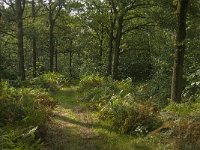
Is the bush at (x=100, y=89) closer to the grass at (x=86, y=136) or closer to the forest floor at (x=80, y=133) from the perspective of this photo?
the forest floor at (x=80, y=133)

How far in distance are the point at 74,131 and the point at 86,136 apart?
0.75m

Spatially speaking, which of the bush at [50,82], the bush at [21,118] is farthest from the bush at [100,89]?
the bush at [21,118]

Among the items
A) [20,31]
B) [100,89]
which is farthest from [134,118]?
[20,31]

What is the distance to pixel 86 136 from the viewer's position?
10.8 m

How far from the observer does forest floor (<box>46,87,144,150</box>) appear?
31.7ft

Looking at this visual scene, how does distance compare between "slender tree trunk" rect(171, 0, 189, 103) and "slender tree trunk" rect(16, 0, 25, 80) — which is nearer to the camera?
"slender tree trunk" rect(171, 0, 189, 103)

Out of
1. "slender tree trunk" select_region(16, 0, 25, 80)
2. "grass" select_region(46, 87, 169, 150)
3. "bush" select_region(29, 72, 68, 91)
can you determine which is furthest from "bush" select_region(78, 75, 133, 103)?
"slender tree trunk" select_region(16, 0, 25, 80)

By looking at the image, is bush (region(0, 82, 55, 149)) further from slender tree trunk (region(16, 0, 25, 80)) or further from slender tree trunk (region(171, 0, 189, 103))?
slender tree trunk (region(16, 0, 25, 80))

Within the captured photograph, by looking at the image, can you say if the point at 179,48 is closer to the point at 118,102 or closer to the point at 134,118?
the point at 118,102

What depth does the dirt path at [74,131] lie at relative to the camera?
964 centimetres

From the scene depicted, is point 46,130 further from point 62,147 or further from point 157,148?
point 157,148

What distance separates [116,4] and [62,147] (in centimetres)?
1348

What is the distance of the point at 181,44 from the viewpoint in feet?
38.9

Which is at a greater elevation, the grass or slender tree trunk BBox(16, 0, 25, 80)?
slender tree trunk BBox(16, 0, 25, 80)
